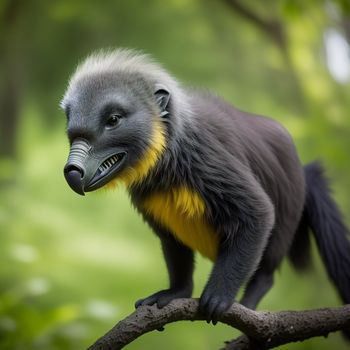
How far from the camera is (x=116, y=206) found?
4.23 meters

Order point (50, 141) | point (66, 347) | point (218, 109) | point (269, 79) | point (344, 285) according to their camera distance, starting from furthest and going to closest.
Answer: point (269, 79)
point (50, 141)
point (66, 347)
point (344, 285)
point (218, 109)

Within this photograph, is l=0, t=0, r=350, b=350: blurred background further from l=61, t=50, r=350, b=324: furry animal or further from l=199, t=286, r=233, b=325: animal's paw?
l=199, t=286, r=233, b=325: animal's paw

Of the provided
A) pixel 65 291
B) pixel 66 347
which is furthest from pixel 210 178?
pixel 65 291

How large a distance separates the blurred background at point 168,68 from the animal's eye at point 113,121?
2.09 metres

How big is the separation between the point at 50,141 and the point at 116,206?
58cm

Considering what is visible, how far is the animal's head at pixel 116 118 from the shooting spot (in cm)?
168

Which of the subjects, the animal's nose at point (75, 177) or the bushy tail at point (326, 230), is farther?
the bushy tail at point (326, 230)

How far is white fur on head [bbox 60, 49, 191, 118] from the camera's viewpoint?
188 cm

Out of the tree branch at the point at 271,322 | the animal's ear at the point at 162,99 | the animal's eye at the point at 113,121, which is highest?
the animal's ear at the point at 162,99

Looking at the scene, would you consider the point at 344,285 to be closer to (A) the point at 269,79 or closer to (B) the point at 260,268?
(B) the point at 260,268

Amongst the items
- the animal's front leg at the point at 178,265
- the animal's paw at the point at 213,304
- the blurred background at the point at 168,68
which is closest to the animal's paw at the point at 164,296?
the animal's front leg at the point at 178,265

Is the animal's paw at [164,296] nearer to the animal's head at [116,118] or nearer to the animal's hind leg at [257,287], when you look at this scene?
the animal's hind leg at [257,287]

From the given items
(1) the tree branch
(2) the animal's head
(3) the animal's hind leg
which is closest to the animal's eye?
(2) the animal's head

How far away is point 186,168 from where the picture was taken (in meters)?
1.93
